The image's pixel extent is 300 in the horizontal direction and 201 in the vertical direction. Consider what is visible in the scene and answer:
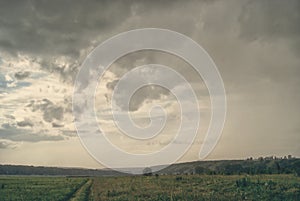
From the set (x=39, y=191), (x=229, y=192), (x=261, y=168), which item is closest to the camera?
(x=229, y=192)

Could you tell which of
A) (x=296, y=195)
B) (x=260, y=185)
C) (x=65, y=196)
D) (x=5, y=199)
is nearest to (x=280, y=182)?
(x=260, y=185)

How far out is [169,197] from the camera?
3253 centimetres

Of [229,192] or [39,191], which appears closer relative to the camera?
[229,192]

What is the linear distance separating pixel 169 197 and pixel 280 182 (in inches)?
472

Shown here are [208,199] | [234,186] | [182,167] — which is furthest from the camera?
[182,167]

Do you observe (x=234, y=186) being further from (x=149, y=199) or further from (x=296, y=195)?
(x=149, y=199)

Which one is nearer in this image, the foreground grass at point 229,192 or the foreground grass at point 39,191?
the foreground grass at point 229,192

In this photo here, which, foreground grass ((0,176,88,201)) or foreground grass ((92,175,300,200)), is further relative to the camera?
foreground grass ((0,176,88,201))

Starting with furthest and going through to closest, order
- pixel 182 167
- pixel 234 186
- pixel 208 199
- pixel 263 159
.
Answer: pixel 182 167, pixel 263 159, pixel 234 186, pixel 208 199

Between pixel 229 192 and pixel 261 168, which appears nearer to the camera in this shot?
pixel 229 192

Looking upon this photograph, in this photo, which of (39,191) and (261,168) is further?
(261,168)

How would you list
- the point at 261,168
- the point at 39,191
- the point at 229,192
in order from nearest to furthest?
the point at 229,192 < the point at 39,191 < the point at 261,168

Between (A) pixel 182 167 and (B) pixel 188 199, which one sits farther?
(A) pixel 182 167

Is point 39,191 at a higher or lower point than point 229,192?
higher
